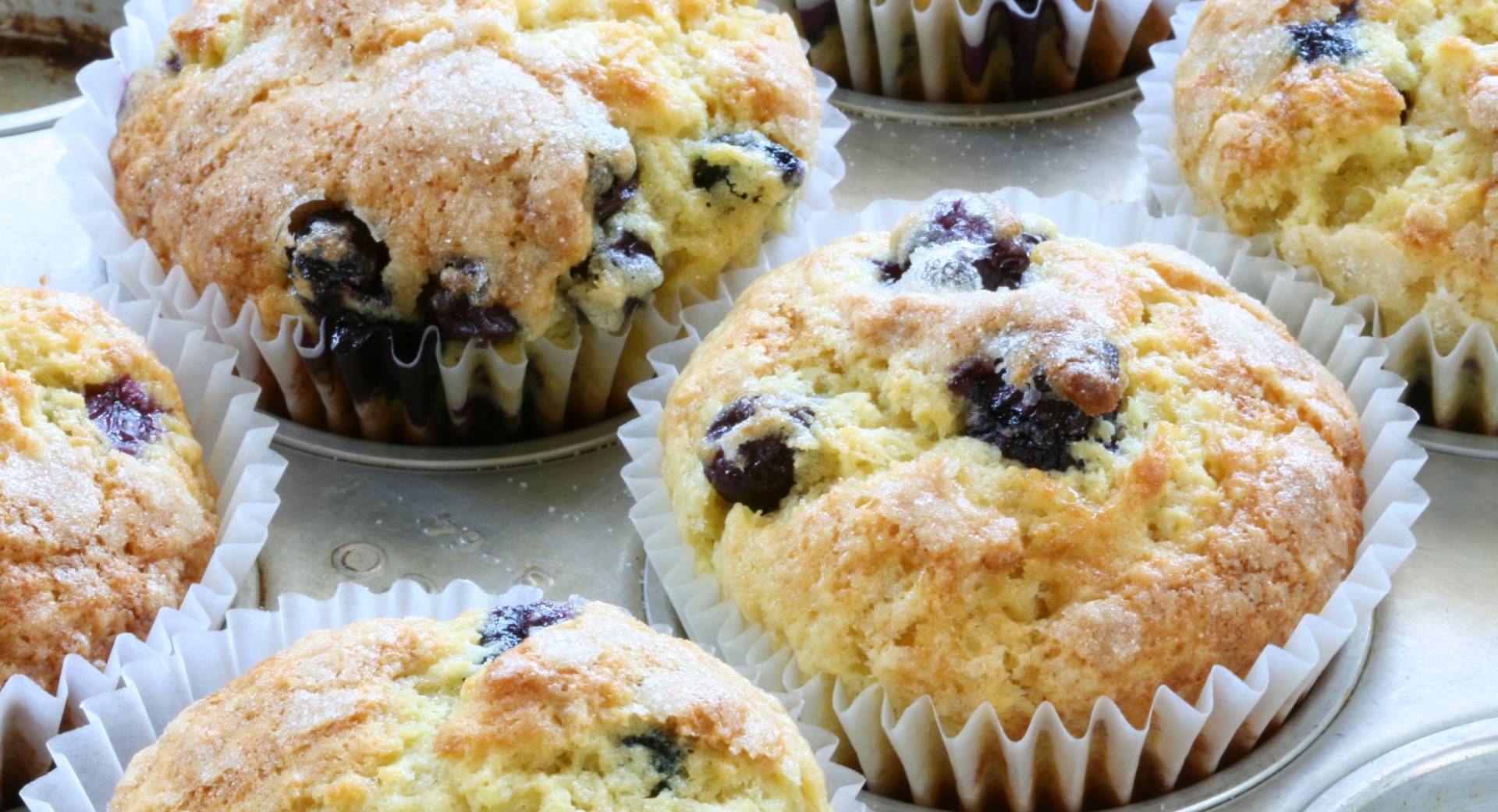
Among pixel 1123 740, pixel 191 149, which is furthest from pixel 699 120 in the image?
pixel 1123 740

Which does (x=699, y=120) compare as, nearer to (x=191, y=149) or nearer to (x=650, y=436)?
(x=650, y=436)

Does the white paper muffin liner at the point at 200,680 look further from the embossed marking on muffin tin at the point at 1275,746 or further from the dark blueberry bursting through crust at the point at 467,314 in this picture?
the dark blueberry bursting through crust at the point at 467,314

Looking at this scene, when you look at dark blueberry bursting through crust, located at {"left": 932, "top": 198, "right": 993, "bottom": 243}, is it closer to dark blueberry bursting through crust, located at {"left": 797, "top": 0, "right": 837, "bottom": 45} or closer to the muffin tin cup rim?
the muffin tin cup rim

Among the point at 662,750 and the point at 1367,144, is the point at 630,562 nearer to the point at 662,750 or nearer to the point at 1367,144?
the point at 662,750

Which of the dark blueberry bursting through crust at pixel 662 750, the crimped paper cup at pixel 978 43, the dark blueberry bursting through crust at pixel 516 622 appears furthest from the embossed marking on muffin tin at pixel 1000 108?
the dark blueberry bursting through crust at pixel 662 750

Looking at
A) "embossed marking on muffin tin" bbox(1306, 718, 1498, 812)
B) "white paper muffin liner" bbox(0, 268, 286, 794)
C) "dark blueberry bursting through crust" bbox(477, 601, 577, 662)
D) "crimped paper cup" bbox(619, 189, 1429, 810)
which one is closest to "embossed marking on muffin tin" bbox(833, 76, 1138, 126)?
"crimped paper cup" bbox(619, 189, 1429, 810)
